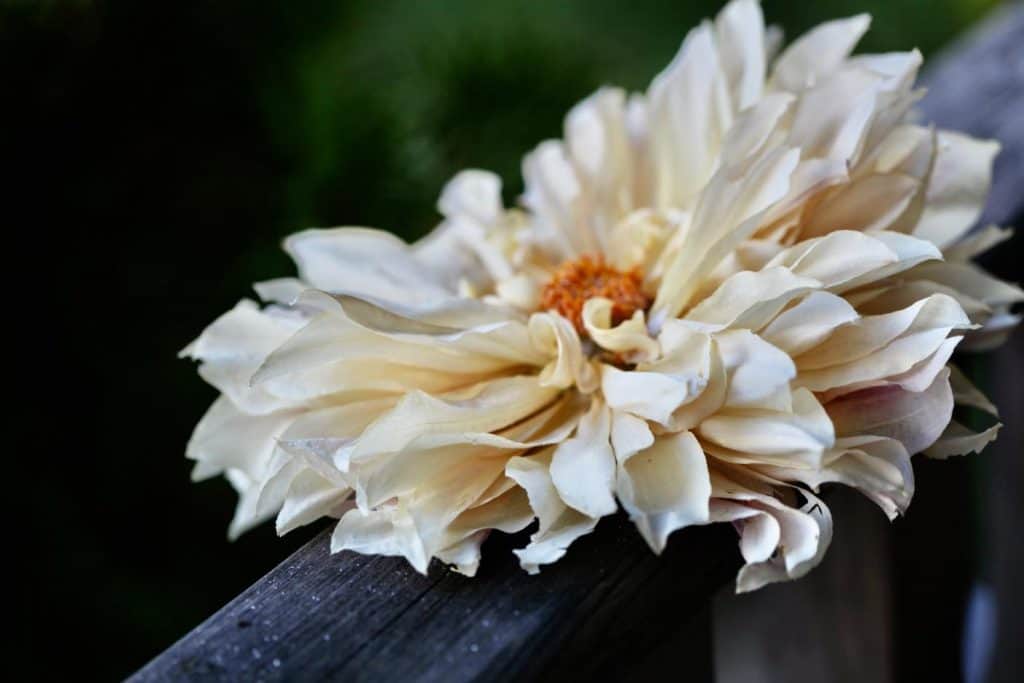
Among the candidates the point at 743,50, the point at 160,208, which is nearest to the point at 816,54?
the point at 743,50

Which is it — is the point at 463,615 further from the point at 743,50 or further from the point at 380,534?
the point at 743,50

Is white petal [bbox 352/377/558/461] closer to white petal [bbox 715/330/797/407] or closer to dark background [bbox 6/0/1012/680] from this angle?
white petal [bbox 715/330/797/407]

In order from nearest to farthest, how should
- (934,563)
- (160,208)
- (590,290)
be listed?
(590,290) < (160,208) < (934,563)

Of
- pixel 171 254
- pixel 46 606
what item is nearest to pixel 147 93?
pixel 171 254

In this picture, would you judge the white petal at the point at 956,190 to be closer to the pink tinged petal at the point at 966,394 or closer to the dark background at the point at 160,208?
the pink tinged petal at the point at 966,394

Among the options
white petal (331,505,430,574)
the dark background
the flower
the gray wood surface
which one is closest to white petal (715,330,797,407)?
the flower

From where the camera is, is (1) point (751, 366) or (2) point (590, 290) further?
(2) point (590, 290)

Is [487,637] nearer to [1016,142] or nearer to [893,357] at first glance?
[893,357]
